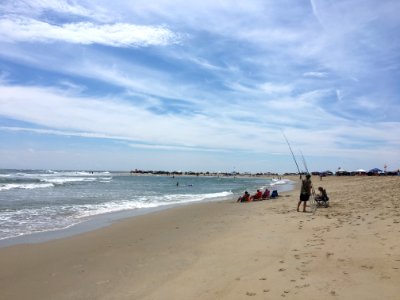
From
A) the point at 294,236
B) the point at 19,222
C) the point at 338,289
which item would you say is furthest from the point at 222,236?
the point at 19,222

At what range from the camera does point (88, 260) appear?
805 cm

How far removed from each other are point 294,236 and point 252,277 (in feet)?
11.7

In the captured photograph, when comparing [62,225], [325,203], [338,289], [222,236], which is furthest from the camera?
[325,203]

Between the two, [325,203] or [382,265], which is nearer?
[382,265]

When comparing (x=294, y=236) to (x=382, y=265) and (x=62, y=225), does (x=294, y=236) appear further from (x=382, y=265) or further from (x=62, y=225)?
(x=62, y=225)

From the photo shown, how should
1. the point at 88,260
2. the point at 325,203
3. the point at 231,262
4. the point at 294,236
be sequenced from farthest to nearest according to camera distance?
the point at 325,203 → the point at 294,236 → the point at 88,260 → the point at 231,262

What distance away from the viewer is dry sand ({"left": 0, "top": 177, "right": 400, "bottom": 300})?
18.3 feet

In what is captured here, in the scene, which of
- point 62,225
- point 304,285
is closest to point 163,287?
point 304,285

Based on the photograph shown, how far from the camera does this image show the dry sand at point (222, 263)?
5574 millimetres

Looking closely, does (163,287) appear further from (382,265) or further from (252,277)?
(382,265)

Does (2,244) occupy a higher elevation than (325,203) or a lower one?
lower

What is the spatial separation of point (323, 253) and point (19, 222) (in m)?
11.1

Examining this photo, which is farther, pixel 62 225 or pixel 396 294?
pixel 62 225

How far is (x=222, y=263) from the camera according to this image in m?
7.21
